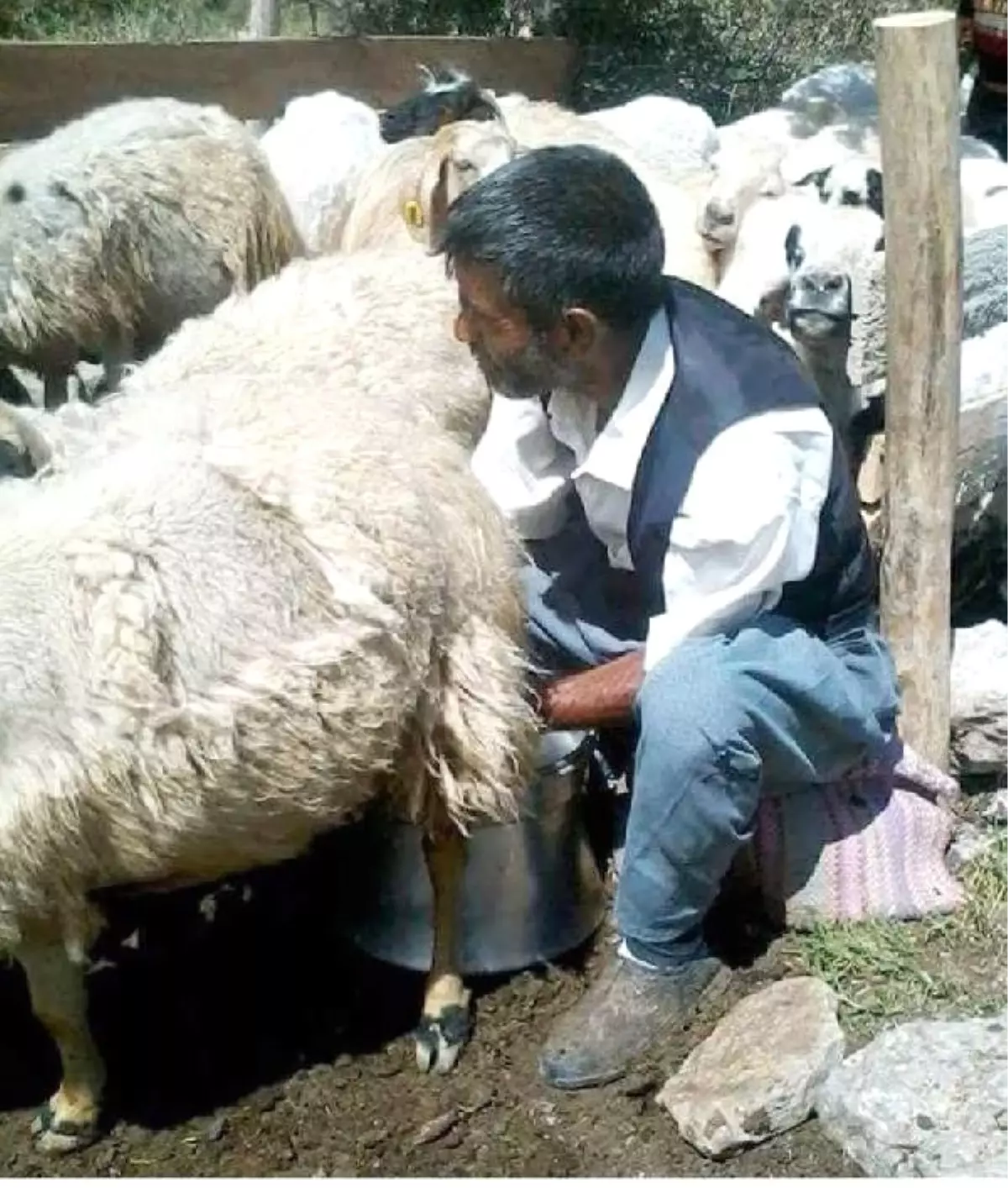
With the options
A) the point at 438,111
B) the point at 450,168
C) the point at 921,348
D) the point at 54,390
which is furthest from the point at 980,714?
the point at 438,111

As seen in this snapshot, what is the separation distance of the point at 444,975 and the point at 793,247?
2.22 meters

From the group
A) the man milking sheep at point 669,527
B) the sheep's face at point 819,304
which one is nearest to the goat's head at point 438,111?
the sheep's face at point 819,304

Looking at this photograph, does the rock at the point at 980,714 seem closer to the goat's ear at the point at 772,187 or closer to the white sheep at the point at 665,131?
the goat's ear at the point at 772,187

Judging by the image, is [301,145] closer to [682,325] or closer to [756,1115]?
[682,325]

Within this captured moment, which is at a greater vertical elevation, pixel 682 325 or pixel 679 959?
pixel 682 325

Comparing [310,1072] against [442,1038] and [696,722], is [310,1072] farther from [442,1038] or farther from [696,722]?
[696,722]

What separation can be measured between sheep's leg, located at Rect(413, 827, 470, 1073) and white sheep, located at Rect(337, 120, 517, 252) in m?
2.15

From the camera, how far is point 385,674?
2.97 m

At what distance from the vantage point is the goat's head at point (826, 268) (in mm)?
4359

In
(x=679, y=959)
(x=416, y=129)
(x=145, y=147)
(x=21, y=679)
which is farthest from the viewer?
(x=416, y=129)

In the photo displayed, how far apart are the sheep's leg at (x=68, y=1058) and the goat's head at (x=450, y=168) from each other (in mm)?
2554

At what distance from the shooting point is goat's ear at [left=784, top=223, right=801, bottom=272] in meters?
4.58

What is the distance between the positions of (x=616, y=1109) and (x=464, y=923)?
558 mm

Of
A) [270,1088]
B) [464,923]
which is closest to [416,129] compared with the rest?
[464,923]
